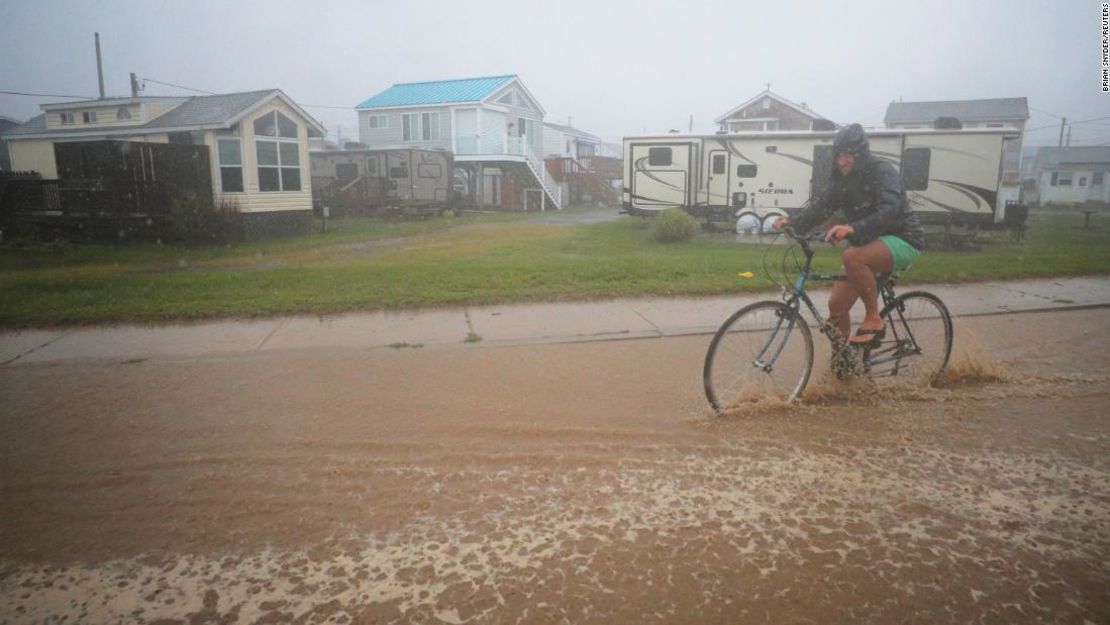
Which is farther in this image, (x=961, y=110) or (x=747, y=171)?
(x=961, y=110)

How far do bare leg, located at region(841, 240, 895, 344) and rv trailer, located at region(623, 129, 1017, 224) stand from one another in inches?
585

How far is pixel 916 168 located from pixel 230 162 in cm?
2045

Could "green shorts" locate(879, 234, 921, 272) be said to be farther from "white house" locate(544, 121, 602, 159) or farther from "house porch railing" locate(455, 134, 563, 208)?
"white house" locate(544, 121, 602, 159)

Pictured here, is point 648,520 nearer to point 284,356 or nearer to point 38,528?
point 38,528

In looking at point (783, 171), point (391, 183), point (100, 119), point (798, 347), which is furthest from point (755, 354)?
point (100, 119)

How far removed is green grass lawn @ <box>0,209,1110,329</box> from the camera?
8461 millimetres

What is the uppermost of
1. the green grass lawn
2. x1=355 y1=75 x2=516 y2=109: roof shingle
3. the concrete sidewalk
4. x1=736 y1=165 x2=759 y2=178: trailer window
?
x1=355 y1=75 x2=516 y2=109: roof shingle

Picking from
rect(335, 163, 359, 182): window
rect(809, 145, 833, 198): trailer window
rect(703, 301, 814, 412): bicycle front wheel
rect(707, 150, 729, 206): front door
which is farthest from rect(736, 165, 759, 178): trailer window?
rect(335, 163, 359, 182): window

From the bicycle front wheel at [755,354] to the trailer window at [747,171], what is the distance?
53.2 ft

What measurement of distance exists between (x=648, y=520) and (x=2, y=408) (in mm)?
4958

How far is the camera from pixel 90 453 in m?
4.19

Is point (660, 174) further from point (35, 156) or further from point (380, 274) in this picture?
point (35, 156)

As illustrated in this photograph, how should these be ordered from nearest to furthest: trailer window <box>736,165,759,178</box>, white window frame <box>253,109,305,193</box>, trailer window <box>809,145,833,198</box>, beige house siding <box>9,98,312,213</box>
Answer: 1. trailer window <box>809,145,833,198</box>
2. trailer window <box>736,165,759,178</box>
3. beige house siding <box>9,98,312,213</box>
4. white window frame <box>253,109,305,193</box>

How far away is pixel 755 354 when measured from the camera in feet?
15.9
